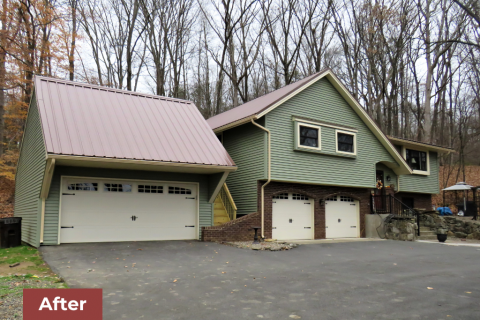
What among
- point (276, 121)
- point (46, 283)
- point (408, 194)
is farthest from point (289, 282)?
point (408, 194)

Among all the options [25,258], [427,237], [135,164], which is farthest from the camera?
[427,237]

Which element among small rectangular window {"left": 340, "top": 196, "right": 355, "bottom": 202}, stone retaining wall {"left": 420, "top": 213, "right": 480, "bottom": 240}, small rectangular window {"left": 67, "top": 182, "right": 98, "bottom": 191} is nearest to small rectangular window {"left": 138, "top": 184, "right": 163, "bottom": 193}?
small rectangular window {"left": 67, "top": 182, "right": 98, "bottom": 191}

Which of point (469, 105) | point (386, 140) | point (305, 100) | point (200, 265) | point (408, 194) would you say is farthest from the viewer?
point (469, 105)

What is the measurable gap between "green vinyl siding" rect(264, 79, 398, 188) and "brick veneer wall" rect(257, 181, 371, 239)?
454 millimetres

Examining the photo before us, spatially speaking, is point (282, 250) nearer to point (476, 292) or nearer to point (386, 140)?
point (476, 292)

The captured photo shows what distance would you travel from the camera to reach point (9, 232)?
12.1m

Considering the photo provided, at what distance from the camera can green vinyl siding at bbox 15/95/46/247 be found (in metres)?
11.8

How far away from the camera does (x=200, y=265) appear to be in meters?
9.34

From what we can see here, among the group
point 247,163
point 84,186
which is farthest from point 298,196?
point 84,186

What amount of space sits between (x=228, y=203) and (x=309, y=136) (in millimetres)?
4436

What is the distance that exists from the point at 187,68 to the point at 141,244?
2125cm

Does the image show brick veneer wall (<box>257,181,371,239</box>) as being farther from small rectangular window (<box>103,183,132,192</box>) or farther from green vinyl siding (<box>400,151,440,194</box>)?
small rectangular window (<box>103,183,132,192</box>)

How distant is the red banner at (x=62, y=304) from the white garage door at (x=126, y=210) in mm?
6202

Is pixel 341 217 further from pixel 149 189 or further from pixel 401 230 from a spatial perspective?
pixel 149 189
